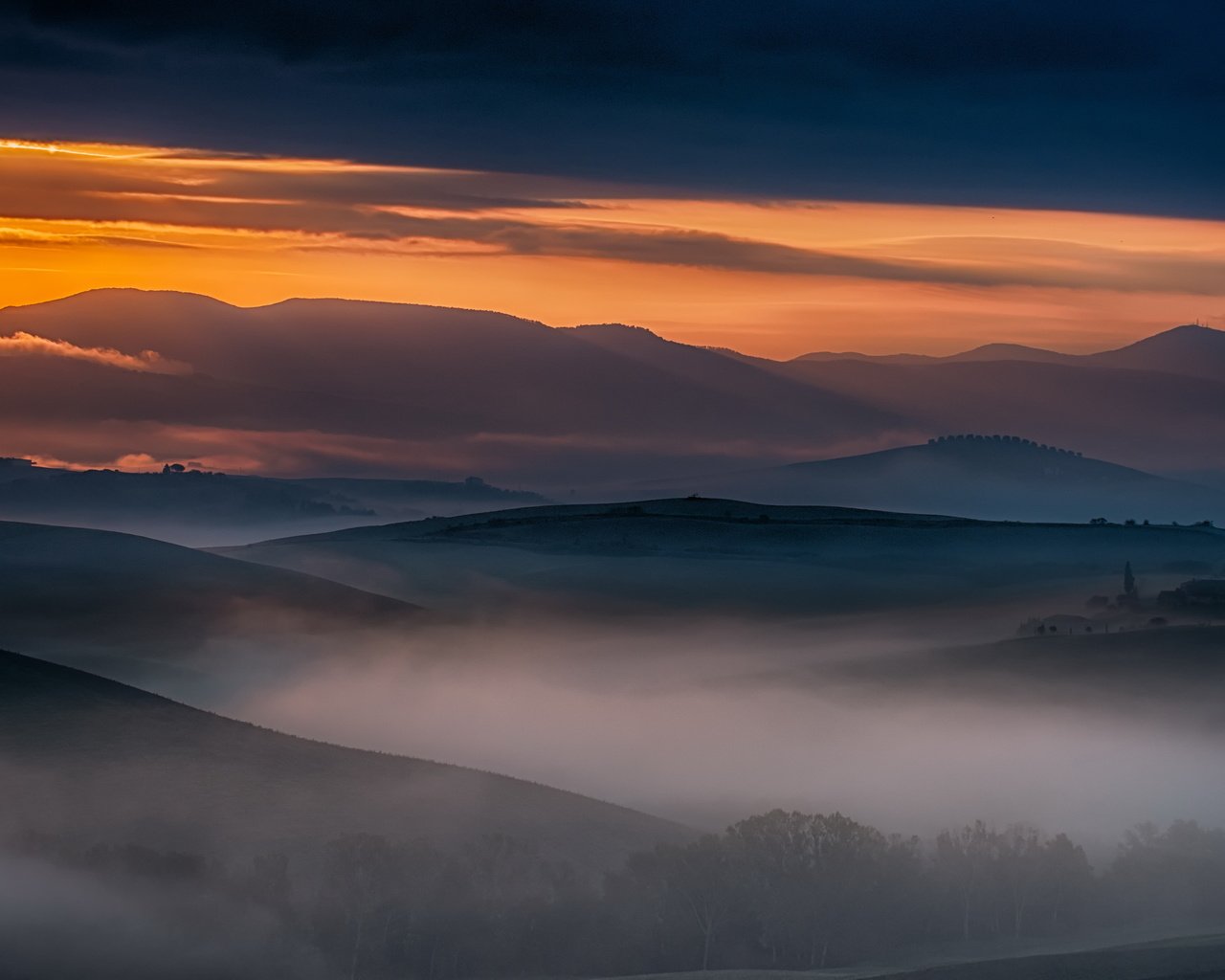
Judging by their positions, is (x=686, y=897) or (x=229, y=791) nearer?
(x=686, y=897)

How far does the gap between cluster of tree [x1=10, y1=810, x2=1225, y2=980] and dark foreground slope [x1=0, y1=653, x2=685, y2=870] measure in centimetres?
471

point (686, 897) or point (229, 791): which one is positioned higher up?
point (229, 791)

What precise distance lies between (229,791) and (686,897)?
2875cm

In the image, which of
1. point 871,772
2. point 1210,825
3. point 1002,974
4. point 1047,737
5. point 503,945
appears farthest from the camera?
point 1047,737

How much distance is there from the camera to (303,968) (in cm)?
8725

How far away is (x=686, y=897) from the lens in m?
98.3

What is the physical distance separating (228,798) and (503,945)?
1015 inches

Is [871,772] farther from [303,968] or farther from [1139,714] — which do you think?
[303,968]

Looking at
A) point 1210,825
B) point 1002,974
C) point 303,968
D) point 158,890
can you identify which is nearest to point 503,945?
point 303,968

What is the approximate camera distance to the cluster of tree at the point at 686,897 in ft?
301

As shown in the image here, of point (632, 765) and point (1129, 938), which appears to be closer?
point (1129, 938)

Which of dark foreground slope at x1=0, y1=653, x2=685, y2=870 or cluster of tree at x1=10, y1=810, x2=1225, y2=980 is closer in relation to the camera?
cluster of tree at x1=10, y1=810, x2=1225, y2=980

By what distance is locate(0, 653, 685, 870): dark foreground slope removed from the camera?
347 ft

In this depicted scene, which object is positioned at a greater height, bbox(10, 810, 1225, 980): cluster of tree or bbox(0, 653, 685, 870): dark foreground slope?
bbox(0, 653, 685, 870): dark foreground slope
